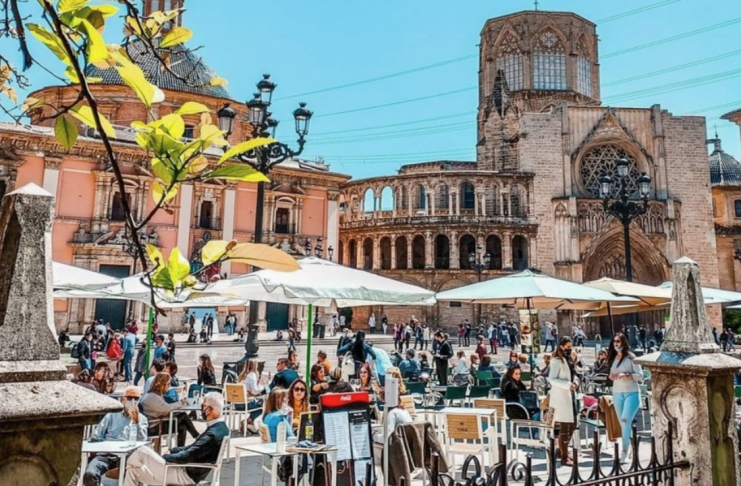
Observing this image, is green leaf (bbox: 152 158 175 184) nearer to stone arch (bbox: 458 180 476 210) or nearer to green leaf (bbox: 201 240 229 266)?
green leaf (bbox: 201 240 229 266)

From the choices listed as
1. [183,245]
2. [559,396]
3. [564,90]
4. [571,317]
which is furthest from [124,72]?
[564,90]

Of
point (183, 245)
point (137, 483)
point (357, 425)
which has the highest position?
point (183, 245)

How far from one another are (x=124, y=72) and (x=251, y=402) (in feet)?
26.1

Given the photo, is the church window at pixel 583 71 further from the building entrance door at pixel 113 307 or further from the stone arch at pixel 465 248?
the building entrance door at pixel 113 307

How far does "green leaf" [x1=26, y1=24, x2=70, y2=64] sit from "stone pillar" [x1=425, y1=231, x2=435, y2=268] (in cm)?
3350

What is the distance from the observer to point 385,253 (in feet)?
123

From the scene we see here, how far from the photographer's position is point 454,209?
35.4 metres

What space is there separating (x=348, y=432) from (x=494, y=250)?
32314 millimetres

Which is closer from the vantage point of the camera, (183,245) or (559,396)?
(559,396)

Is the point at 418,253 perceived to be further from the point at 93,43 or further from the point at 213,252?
the point at 93,43

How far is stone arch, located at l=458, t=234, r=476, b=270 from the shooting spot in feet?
118

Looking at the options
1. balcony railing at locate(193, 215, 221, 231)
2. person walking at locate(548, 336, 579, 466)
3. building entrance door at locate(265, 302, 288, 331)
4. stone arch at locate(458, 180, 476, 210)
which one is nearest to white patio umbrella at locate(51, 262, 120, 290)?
person walking at locate(548, 336, 579, 466)

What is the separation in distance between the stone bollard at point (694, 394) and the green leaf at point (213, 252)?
3718 millimetres

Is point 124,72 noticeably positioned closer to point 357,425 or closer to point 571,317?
point 357,425
